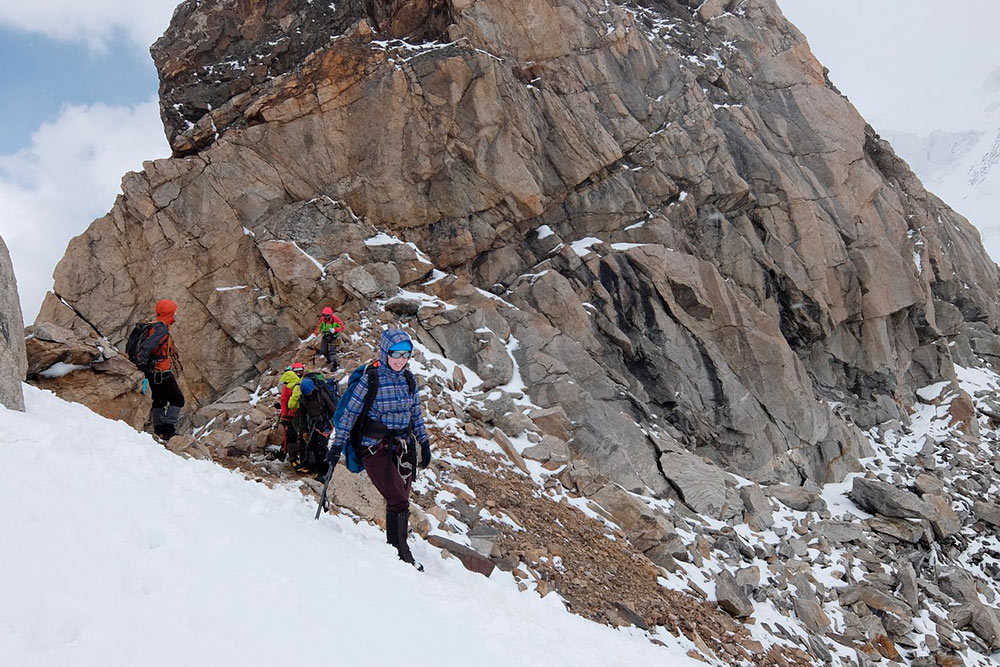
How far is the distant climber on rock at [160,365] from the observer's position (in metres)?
9.27

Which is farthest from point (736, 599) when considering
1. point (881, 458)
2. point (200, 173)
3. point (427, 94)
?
point (200, 173)

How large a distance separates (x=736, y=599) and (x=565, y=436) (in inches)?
194

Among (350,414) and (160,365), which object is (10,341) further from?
(350,414)

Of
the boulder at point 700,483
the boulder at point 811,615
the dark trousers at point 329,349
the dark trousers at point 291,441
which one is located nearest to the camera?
the dark trousers at point 291,441

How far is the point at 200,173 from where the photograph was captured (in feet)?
61.0

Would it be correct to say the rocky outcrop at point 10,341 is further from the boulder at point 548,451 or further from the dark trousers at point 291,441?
the boulder at point 548,451

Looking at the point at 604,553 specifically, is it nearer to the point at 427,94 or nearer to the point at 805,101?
the point at 427,94

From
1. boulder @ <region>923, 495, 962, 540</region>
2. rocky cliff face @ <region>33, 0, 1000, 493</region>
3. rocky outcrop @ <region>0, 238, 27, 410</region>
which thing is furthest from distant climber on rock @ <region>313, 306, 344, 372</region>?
boulder @ <region>923, 495, 962, 540</region>

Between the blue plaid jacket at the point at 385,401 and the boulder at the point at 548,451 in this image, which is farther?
the boulder at the point at 548,451

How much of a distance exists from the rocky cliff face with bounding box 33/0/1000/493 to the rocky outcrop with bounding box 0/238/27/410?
9.69m

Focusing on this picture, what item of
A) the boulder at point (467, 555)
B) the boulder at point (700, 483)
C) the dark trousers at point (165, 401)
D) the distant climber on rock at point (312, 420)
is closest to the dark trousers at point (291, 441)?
the distant climber on rock at point (312, 420)

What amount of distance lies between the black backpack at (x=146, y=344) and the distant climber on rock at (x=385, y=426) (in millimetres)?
4249

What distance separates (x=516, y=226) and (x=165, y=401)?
12.8 meters

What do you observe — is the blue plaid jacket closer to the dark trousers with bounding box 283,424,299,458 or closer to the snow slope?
the snow slope
